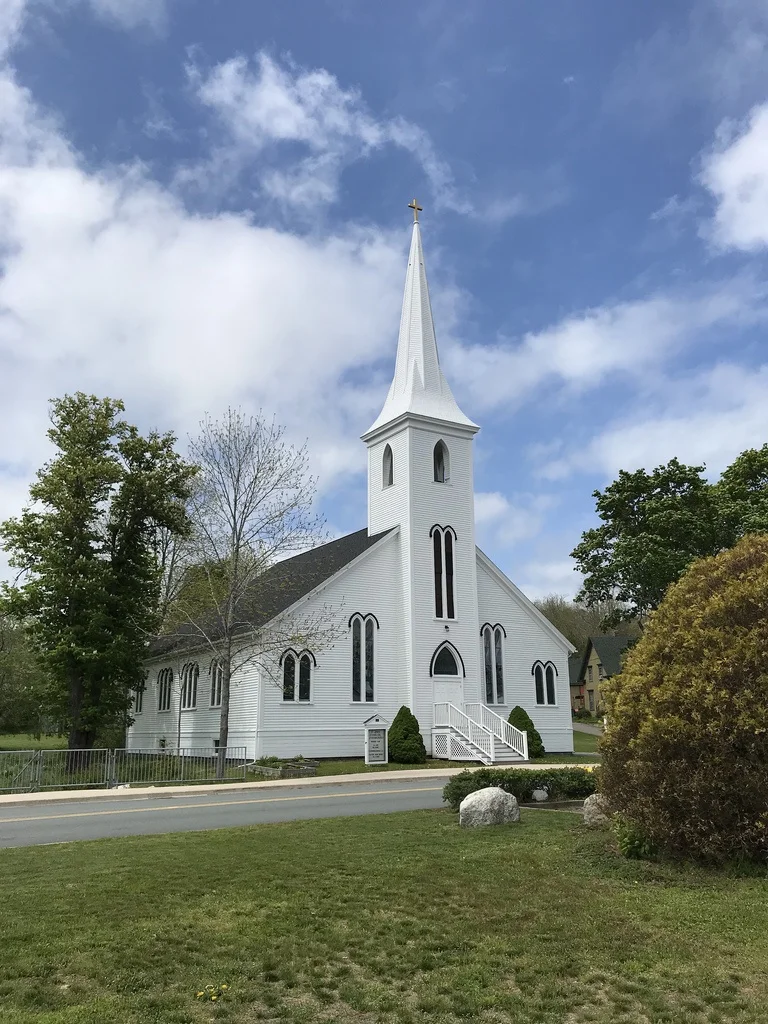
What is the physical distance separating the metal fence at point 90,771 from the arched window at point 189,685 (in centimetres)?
1051

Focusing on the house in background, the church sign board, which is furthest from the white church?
the house in background

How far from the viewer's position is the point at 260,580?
30.4 meters

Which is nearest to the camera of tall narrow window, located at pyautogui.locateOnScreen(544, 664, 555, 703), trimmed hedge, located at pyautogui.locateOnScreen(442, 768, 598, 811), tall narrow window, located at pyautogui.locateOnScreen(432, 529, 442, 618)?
trimmed hedge, located at pyautogui.locateOnScreen(442, 768, 598, 811)

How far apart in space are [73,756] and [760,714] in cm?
2041

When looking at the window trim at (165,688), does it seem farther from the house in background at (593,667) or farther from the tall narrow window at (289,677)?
the house in background at (593,667)

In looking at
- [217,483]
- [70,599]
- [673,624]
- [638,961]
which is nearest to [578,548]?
[217,483]

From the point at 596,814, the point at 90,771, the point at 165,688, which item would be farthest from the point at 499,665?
the point at 596,814

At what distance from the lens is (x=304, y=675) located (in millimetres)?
29875

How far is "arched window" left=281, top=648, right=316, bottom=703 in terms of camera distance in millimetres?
29438

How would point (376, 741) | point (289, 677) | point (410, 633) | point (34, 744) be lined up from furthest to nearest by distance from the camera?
point (34, 744)
point (410, 633)
point (289, 677)
point (376, 741)

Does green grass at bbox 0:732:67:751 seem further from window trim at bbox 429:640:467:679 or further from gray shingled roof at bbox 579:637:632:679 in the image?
gray shingled roof at bbox 579:637:632:679

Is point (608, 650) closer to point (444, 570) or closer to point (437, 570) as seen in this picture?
point (444, 570)

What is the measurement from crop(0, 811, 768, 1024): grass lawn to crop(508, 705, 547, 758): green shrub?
22.5 m

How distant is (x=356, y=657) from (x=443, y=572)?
4.90 metres
